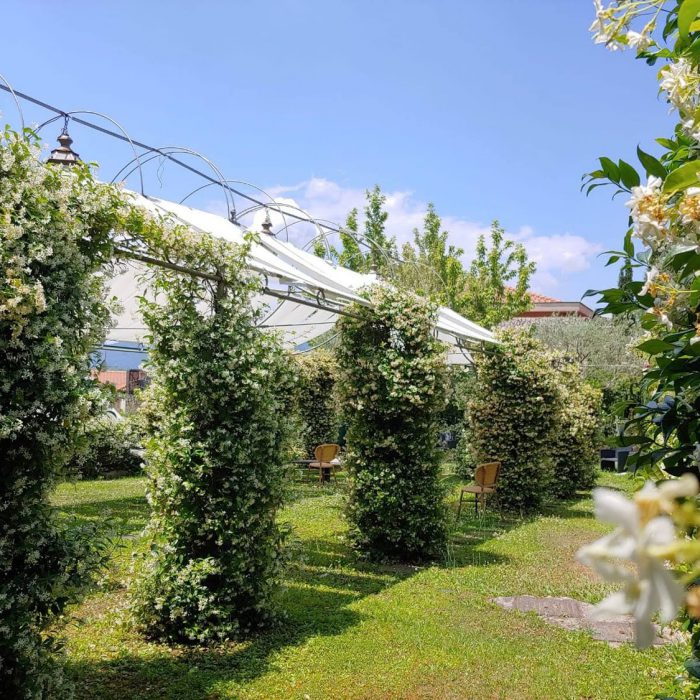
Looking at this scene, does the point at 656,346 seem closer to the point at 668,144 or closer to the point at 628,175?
the point at 628,175

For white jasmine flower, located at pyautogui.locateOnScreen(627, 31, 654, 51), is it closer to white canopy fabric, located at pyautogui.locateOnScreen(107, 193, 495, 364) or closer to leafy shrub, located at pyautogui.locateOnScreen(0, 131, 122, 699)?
leafy shrub, located at pyautogui.locateOnScreen(0, 131, 122, 699)

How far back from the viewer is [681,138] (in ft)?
4.91

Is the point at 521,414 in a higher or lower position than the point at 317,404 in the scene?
lower

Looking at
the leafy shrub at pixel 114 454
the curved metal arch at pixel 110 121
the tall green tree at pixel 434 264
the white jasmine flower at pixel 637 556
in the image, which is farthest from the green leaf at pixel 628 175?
the tall green tree at pixel 434 264

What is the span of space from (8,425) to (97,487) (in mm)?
10880

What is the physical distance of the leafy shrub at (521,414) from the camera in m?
12.0

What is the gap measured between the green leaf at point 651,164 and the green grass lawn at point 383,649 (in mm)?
2920

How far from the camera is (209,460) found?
5289 mm

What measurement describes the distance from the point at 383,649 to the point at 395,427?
342 cm

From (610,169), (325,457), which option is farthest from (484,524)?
(610,169)

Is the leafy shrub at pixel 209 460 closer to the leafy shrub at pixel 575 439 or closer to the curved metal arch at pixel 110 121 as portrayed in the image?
the curved metal arch at pixel 110 121

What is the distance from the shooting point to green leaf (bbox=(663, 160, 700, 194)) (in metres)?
0.91

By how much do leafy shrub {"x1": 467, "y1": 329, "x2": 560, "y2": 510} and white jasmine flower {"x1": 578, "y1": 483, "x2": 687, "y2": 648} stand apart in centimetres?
1184

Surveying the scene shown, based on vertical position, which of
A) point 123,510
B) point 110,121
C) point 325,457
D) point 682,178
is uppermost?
point 110,121
